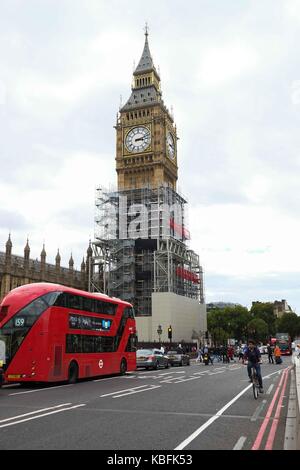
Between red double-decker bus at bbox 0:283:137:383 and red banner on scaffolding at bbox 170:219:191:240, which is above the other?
red banner on scaffolding at bbox 170:219:191:240

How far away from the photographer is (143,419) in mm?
10656

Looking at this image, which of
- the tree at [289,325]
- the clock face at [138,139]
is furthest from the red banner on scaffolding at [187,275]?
the tree at [289,325]

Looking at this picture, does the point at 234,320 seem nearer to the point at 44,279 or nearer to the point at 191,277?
the point at 191,277

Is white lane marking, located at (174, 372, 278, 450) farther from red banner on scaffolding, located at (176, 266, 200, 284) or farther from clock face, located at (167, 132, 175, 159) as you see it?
clock face, located at (167, 132, 175, 159)

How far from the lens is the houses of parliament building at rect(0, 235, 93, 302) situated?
228 feet

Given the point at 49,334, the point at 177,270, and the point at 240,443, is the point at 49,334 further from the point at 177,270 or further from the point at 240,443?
the point at 177,270

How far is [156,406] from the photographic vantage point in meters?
13.0

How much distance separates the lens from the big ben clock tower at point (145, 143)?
8638 centimetres

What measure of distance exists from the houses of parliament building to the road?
2156 inches

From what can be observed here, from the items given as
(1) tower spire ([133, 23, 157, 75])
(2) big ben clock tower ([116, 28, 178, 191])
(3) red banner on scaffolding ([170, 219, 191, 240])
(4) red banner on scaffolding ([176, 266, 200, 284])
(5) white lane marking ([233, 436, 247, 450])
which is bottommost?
(5) white lane marking ([233, 436, 247, 450])

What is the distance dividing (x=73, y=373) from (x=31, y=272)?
55.4 meters

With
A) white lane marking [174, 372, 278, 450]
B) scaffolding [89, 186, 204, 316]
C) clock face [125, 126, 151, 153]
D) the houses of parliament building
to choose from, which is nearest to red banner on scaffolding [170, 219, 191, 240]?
scaffolding [89, 186, 204, 316]
